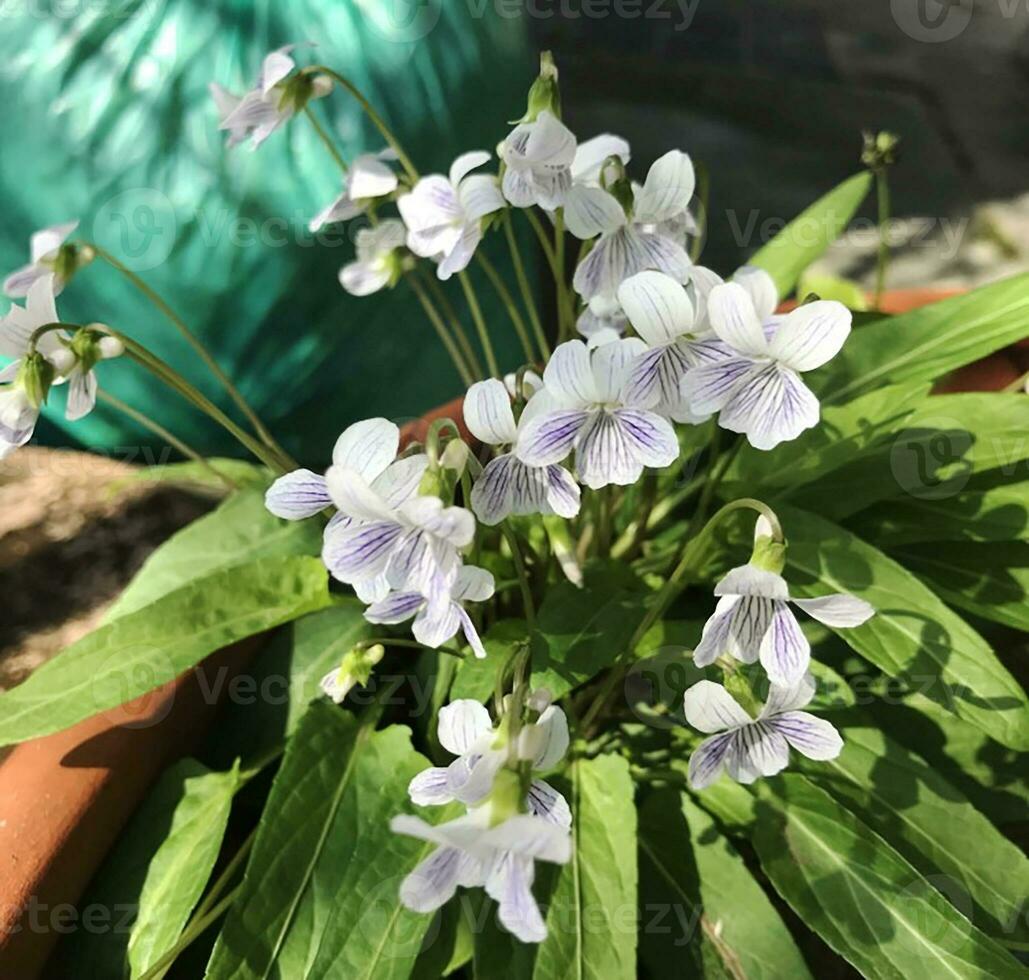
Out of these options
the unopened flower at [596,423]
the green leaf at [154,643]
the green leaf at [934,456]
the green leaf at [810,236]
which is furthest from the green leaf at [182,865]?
the green leaf at [810,236]

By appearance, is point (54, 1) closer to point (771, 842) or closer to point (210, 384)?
point (210, 384)

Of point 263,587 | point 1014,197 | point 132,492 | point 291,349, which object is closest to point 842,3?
point 1014,197

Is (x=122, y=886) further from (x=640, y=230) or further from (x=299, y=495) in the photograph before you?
(x=640, y=230)

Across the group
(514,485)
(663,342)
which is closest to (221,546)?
(514,485)

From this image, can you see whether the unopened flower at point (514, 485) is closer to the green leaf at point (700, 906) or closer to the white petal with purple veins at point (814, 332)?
the white petal with purple veins at point (814, 332)

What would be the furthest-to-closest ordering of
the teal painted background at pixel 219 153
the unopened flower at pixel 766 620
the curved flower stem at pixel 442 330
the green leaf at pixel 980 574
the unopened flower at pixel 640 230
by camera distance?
the teal painted background at pixel 219 153, the curved flower stem at pixel 442 330, the green leaf at pixel 980 574, the unopened flower at pixel 640 230, the unopened flower at pixel 766 620

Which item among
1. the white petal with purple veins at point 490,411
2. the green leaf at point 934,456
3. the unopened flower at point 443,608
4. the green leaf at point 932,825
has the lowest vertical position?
the green leaf at point 932,825
